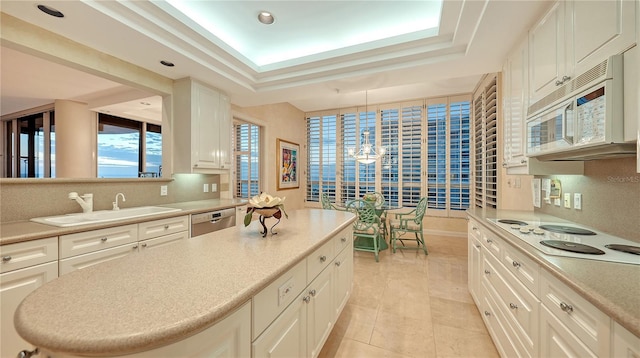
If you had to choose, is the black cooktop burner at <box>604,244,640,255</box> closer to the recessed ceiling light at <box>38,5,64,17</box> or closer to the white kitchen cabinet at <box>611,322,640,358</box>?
the white kitchen cabinet at <box>611,322,640,358</box>

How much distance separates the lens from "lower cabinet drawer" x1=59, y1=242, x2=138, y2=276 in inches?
64.0

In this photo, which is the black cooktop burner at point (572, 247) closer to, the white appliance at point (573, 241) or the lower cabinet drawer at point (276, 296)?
the white appliance at point (573, 241)

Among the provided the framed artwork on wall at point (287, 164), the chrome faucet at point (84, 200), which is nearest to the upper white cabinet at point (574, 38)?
the chrome faucet at point (84, 200)

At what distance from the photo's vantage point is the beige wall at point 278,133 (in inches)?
179

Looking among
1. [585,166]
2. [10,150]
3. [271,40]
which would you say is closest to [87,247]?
[271,40]

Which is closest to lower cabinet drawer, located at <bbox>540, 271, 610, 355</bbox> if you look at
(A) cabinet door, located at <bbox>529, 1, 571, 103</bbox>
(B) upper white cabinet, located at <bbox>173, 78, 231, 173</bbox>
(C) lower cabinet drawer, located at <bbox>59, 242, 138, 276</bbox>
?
(A) cabinet door, located at <bbox>529, 1, 571, 103</bbox>

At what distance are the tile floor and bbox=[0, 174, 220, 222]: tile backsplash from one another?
2.46 metres

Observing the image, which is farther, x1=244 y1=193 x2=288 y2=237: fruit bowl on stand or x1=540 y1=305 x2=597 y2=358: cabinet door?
x1=244 y1=193 x2=288 y2=237: fruit bowl on stand

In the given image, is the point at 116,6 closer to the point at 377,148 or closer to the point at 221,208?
the point at 221,208

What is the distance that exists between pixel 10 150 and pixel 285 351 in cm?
786

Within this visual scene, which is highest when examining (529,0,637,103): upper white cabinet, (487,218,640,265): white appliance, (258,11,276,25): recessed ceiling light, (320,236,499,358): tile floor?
(258,11,276,25): recessed ceiling light

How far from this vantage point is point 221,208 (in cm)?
287

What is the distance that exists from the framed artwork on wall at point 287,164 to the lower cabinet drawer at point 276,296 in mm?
3916

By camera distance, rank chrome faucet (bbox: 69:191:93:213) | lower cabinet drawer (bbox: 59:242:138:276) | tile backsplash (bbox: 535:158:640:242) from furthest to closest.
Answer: chrome faucet (bbox: 69:191:93:213) → lower cabinet drawer (bbox: 59:242:138:276) → tile backsplash (bbox: 535:158:640:242)
